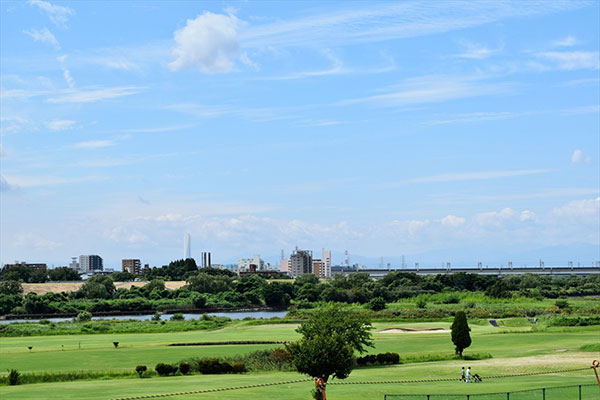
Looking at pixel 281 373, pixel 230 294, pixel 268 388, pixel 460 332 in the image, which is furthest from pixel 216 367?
pixel 230 294

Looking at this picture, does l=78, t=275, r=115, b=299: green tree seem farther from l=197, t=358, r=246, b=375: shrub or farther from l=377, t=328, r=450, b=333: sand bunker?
l=197, t=358, r=246, b=375: shrub

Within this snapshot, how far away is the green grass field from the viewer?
43312mm

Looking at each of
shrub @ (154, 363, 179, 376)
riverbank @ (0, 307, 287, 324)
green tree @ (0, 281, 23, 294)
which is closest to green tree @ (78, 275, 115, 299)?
green tree @ (0, 281, 23, 294)

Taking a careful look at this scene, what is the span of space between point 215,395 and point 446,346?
36617 millimetres

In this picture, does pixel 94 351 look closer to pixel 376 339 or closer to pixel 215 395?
pixel 376 339

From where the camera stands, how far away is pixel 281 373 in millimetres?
54031

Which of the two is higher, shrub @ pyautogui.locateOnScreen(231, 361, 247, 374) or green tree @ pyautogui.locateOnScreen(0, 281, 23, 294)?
green tree @ pyautogui.locateOnScreen(0, 281, 23, 294)

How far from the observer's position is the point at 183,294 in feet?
606

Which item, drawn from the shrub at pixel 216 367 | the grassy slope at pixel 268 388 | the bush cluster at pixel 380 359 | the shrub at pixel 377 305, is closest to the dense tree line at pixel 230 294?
the shrub at pixel 377 305

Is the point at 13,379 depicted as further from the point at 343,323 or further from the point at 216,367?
the point at 343,323

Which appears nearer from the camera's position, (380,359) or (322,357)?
(322,357)

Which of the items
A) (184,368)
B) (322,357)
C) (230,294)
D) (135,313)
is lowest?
(135,313)

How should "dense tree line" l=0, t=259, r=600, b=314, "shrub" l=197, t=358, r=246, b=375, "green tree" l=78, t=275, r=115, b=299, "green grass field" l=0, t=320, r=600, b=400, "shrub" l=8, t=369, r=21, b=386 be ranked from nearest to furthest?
"green grass field" l=0, t=320, r=600, b=400
"shrub" l=8, t=369, r=21, b=386
"shrub" l=197, t=358, r=246, b=375
"dense tree line" l=0, t=259, r=600, b=314
"green tree" l=78, t=275, r=115, b=299

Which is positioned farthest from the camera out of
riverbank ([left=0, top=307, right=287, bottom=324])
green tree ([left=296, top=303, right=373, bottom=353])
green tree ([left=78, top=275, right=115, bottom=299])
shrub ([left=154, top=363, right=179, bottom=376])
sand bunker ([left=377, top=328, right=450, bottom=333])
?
green tree ([left=78, top=275, right=115, bottom=299])
